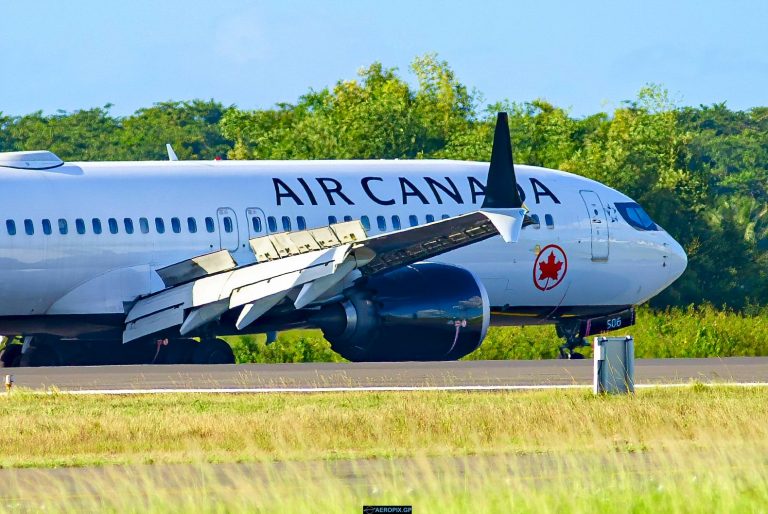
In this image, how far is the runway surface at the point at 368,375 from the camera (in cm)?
3030

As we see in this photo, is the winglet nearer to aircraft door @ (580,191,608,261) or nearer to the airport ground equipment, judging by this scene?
the airport ground equipment

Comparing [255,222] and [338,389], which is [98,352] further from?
[338,389]

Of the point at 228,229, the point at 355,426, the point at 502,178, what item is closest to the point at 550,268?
the point at 228,229

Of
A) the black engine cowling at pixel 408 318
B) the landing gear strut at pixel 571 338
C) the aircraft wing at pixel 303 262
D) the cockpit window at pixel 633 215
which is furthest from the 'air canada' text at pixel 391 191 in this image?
the landing gear strut at pixel 571 338

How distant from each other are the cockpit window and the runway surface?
4.97 meters

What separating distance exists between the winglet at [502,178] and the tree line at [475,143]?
3374 cm

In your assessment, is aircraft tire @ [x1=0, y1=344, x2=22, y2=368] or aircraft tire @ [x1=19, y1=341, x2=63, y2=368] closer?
aircraft tire @ [x1=19, y1=341, x2=63, y2=368]

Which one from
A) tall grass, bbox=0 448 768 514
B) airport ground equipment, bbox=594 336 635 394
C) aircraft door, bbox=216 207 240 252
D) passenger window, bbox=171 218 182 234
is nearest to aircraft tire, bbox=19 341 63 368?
passenger window, bbox=171 218 182 234

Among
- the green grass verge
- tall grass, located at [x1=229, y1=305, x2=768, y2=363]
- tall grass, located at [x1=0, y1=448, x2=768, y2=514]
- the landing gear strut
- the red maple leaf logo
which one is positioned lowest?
tall grass, located at [x1=229, y1=305, x2=768, y2=363]

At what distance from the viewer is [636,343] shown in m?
45.3

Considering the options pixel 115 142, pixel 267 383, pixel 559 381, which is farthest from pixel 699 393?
pixel 115 142

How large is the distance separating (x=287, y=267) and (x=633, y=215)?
10.3 meters

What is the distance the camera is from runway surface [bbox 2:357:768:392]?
30297 mm

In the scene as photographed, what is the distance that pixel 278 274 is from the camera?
112ft
